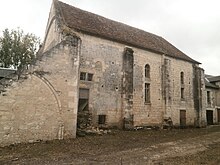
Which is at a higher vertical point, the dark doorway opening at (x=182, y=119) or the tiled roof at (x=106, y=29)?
the tiled roof at (x=106, y=29)

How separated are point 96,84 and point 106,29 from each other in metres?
5.30

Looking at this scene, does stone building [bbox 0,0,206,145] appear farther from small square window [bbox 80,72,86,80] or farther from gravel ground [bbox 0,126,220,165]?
gravel ground [bbox 0,126,220,165]

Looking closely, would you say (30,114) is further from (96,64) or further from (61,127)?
(96,64)

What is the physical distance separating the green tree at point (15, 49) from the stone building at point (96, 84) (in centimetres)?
772

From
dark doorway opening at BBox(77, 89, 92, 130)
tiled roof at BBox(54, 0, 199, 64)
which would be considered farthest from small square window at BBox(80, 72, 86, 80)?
tiled roof at BBox(54, 0, 199, 64)

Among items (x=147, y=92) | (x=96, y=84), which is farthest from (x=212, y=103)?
(x=96, y=84)

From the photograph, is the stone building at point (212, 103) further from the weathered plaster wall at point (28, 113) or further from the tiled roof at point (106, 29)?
the weathered plaster wall at point (28, 113)

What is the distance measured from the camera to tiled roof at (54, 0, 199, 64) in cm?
1505

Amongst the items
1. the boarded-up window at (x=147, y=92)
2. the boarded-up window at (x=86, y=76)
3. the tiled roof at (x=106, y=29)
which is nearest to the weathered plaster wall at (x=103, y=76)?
the boarded-up window at (x=86, y=76)

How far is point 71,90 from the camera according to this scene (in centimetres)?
1127

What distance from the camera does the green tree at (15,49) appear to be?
76.2 feet

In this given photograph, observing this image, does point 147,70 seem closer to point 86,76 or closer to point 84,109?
point 86,76

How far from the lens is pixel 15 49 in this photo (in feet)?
77.2

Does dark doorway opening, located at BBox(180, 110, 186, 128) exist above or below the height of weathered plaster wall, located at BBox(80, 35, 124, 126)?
below
